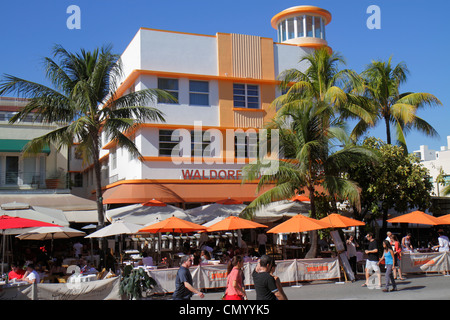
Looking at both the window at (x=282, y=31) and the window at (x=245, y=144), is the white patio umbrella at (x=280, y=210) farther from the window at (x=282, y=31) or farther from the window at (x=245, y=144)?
the window at (x=282, y=31)

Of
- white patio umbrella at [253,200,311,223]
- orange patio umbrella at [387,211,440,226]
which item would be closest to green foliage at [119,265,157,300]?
white patio umbrella at [253,200,311,223]

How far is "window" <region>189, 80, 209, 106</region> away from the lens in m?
26.1

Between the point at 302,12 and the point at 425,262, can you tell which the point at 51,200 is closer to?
the point at 425,262

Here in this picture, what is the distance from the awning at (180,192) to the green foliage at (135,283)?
10.1 m

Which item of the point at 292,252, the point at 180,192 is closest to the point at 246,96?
the point at 180,192

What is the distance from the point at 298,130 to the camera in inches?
766

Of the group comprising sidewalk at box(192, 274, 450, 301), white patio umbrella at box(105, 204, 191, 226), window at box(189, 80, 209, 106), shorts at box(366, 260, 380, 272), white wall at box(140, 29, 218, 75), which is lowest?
sidewalk at box(192, 274, 450, 301)

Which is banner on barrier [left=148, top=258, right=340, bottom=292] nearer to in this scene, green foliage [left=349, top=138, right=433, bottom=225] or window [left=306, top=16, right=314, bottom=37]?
green foliage [left=349, top=138, right=433, bottom=225]

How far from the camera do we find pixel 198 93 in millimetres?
26219

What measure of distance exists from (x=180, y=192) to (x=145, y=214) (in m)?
4.43

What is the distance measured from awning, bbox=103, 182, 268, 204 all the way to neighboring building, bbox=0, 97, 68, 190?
18.4 ft

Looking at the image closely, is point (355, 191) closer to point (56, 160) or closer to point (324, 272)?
point (324, 272)

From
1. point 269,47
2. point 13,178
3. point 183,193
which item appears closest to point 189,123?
point 183,193

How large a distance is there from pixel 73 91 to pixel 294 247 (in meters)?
11.4
